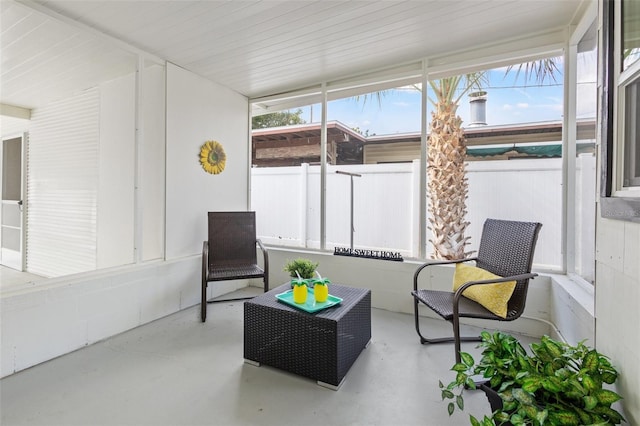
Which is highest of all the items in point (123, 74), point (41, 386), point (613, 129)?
point (123, 74)

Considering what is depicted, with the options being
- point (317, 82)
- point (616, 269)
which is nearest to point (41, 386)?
point (616, 269)

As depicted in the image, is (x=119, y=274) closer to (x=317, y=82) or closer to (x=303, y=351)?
(x=303, y=351)

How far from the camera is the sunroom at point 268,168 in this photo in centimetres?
163

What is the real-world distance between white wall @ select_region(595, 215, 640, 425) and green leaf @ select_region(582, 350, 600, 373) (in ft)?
0.31

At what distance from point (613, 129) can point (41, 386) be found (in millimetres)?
3422

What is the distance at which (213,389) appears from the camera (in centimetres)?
184

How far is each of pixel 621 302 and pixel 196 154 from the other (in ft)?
11.8

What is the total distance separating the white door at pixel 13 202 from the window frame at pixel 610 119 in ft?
21.2

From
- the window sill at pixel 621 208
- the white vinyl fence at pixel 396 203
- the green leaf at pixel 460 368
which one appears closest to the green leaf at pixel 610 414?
the green leaf at pixel 460 368

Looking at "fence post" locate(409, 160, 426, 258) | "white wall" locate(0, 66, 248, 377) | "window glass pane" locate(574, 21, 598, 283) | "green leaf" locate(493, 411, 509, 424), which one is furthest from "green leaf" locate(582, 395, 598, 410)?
"white wall" locate(0, 66, 248, 377)

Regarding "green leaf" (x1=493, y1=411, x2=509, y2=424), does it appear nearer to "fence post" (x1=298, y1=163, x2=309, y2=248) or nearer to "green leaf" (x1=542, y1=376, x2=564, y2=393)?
"green leaf" (x1=542, y1=376, x2=564, y2=393)

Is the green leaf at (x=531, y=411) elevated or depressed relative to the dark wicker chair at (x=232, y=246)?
depressed

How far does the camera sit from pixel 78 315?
7.67ft

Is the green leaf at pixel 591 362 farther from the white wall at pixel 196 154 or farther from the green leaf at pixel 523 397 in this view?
the white wall at pixel 196 154
